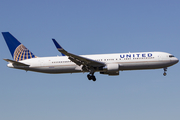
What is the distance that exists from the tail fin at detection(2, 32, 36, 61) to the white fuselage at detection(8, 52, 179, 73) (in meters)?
2.63

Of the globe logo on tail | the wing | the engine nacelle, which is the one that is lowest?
the engine nacelle

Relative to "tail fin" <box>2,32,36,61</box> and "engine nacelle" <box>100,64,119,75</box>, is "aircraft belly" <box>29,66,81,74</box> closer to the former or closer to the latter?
"tail fin" <box>2,32,36,61</box>

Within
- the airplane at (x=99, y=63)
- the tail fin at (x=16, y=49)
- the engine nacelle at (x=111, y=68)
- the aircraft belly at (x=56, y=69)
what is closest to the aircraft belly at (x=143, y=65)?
the airplane at (x=99, y=63)

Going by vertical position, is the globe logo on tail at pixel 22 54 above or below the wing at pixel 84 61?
above

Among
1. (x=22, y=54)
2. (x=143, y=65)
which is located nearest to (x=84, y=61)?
(x=143, y=65)

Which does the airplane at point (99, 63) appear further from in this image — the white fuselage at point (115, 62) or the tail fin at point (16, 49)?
the tail fin at point (16, 49)

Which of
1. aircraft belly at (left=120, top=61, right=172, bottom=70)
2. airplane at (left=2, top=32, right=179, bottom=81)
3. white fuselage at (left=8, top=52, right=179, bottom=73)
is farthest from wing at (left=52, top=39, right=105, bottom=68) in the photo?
aircraft belly at (left=120, top=61, right=172, bottom=70)

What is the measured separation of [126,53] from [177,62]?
27.5 feet

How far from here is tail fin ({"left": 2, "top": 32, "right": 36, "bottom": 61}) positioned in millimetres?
53594

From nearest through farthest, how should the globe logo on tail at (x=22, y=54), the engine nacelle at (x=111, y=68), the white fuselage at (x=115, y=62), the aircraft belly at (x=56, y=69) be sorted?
the engine nacelle at (x=111, y=68), the white fuselage at (x=115, y=62), the aircraft belly at (x=56, y=69), the globe logo on tail at (x=22, y=54)

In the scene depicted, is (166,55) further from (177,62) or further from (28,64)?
(28,64)

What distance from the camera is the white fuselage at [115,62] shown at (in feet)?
161

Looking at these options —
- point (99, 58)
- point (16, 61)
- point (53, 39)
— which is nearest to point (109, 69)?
point (99, 58)

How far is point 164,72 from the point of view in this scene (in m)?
50.6
